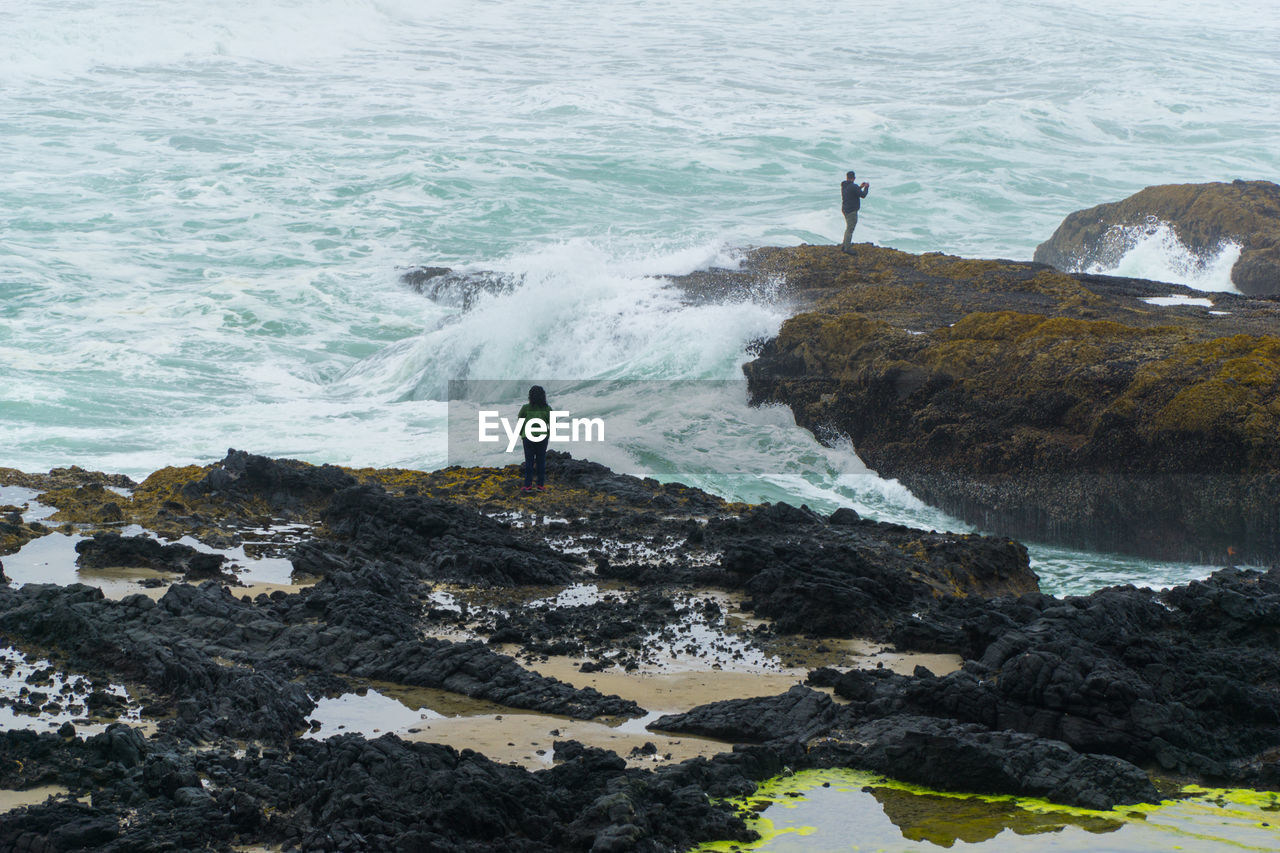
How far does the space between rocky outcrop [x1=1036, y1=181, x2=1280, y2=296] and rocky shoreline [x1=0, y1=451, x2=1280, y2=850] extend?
40.4 feet

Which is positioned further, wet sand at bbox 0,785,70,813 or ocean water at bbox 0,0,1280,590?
ocean water at bbox 0,0,1280,590

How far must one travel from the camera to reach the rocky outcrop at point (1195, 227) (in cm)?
1914

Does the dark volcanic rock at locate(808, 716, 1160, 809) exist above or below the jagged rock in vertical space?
below

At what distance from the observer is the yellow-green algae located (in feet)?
15.6

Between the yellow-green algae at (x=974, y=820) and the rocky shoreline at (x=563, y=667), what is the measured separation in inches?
3.9

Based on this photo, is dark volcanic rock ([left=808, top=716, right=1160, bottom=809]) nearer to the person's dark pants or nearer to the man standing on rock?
the person's dark pants

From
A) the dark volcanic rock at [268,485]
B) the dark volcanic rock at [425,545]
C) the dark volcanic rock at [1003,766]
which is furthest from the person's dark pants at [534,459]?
the dark volcanic rock at [1003,766]

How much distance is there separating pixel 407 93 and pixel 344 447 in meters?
24.9

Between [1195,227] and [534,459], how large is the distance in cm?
1460

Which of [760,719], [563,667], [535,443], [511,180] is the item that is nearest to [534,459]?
[535,443]

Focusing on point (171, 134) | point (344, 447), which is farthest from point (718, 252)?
point (171, 134)

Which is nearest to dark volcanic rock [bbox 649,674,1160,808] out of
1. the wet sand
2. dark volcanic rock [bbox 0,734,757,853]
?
dark volcanic rock [bbox 0,734,757,853]

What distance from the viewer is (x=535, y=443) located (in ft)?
35.1

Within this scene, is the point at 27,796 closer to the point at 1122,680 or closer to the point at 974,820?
the point at 974,820
